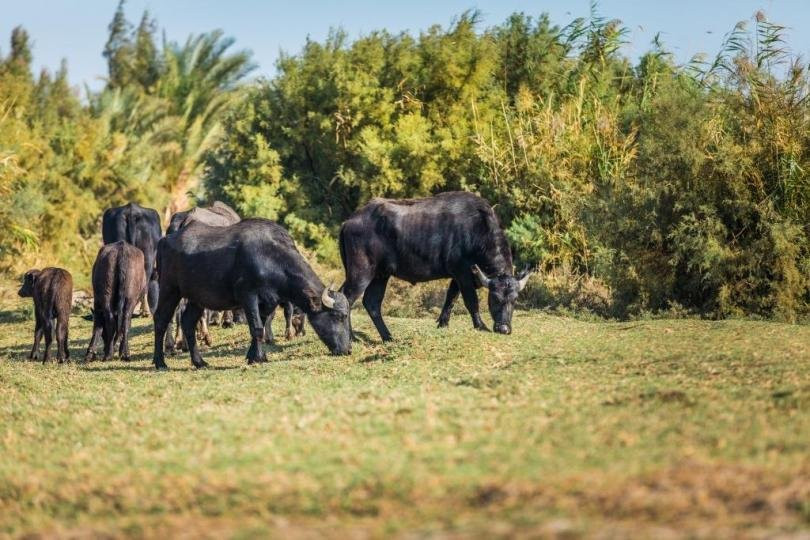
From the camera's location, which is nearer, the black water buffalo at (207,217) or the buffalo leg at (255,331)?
the buffalo leg at (255,331)

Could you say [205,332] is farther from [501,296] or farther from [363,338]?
[501,296]

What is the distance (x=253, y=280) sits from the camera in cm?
1416

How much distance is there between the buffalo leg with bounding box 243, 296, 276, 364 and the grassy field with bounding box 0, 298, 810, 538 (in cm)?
131

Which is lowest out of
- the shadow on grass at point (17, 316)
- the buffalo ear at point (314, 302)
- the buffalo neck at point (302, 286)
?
the shadow on grass at point (17, 316)

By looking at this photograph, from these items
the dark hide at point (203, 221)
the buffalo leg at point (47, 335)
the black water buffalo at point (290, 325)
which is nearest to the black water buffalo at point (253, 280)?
the dark hide at point (203, 221)

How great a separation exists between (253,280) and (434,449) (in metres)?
7.40

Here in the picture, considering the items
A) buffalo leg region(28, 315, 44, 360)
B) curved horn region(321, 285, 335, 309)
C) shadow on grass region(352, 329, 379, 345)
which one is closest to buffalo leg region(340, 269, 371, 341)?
shadow on grass region(352, 329, 379, 345)

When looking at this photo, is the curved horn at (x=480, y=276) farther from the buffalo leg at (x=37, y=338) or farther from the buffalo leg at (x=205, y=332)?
the buffalo leg at (x=37, y=338)

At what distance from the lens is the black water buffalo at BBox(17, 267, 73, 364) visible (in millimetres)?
15852

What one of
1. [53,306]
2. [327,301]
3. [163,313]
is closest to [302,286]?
[327,301]

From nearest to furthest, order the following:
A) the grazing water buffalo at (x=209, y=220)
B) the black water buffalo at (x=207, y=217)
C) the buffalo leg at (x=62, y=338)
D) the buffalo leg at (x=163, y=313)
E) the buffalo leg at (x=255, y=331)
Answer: the buffalo leg at (x=255, y=331), the buffalo leg at (x=163, y=313), the buffalo leg at (x=62, y=338), the grazing water buffalo at (x=209, y=220), the black water buffalo at (x=207, y=217)

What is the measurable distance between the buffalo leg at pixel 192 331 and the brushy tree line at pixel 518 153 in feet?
25.2

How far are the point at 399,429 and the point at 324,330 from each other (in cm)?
649

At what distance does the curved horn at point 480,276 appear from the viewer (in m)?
15.8
